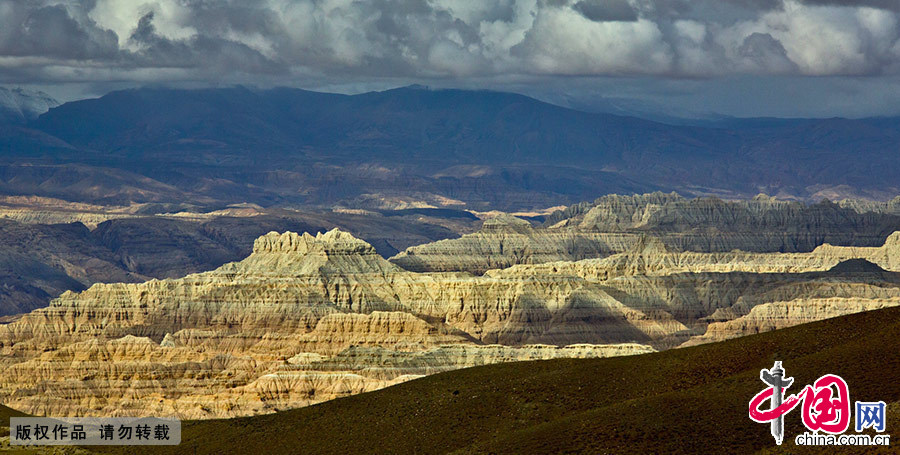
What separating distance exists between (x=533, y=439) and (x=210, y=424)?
40.0m

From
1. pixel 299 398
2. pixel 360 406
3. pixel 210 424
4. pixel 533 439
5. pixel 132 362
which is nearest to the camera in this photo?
pixel 533 439

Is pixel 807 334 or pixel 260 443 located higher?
pixel 807 334

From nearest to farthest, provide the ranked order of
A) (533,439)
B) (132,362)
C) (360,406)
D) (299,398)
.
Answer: (533,439)
(360,406)
(299,398)
(132,362)

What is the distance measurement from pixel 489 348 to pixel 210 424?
73.8 meters

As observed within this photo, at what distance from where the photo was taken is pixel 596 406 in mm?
101875

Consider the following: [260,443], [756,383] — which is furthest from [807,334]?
[260,443]

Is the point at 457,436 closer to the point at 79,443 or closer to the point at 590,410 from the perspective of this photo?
the point at 590,410

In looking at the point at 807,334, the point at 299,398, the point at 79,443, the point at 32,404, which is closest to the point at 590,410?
the point at 807,334

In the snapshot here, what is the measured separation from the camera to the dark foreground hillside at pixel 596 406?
285 feet

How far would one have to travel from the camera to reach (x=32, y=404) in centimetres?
17750

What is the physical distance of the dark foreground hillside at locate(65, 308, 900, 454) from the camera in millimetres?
87000

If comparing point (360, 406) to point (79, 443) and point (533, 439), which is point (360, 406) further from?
point (533, 439)

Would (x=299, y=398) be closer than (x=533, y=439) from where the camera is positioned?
No

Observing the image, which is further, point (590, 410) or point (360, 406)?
point (360, 406)
